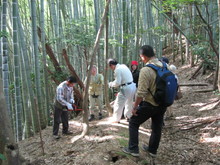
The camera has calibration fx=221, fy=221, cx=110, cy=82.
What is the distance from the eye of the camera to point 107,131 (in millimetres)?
3686

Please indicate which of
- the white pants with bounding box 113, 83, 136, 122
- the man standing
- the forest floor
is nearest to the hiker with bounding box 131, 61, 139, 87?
the white pants with bounding box 113, 83, 136, 122

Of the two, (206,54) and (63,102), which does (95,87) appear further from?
(206,54)

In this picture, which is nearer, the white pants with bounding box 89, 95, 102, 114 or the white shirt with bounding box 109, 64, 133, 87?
the white shirt with bounding box 109, 64, 133, 87

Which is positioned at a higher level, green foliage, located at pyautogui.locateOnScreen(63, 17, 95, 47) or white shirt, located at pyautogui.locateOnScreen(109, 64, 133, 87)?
green foliage, located at pyautogui.locateOnScreen(63, 17, 95, 47)

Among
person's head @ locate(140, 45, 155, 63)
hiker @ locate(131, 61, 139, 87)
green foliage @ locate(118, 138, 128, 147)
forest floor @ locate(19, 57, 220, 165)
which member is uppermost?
person's head @ locate(140, 45, 155, 63)

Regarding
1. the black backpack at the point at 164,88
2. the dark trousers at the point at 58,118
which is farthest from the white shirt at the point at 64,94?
the black backpack at the point at 164,88

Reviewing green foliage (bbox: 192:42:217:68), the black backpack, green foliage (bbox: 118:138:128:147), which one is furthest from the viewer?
green foliage (bbox: 192:42:217:68)

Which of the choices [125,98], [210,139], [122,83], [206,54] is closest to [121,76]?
[122,83]

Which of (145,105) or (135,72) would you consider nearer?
(145,105)

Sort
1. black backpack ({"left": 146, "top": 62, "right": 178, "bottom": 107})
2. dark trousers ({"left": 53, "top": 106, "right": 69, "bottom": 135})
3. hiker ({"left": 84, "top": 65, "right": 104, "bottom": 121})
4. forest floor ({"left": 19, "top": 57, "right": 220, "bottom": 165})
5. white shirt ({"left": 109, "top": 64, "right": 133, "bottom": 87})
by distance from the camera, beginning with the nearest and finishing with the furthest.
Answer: black backpack ({"left": 146, "top": 62, "right": 178, "bottom": 107}) → forest floor ({"left": 19, "top": 57, "right": 220, "bottom": 165}) → white shirt ({"left": 109, "top": 64, "right": 133, "bottom": 87}) → dark trousers ({"left": 53, "top": 106, "right": 69, "bottom": 135}) → hiker ({"left": 84, "top": 65, "right": 104, "bottom": 121})

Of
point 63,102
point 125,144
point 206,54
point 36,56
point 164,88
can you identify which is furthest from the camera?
point 206,54

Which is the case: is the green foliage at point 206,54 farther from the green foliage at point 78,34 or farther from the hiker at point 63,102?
the hiker at point 63,102

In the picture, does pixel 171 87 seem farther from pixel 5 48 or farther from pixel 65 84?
pixel 5 48

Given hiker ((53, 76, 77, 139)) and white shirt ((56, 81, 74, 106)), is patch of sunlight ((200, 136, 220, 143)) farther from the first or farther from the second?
white shirt ((56, 81, 74, 106))
